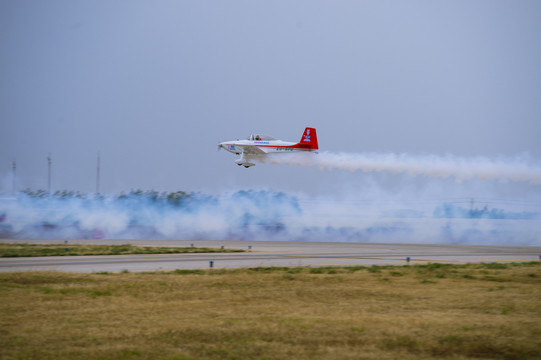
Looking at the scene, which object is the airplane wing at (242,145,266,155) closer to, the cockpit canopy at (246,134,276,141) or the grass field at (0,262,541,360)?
the cockpit canopy at (246,134,276,141)

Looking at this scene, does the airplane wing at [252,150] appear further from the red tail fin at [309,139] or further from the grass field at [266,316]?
the grass field at [266,316]

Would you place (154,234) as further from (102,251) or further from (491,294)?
(491,294)

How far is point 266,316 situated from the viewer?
1717 cm

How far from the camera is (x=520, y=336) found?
14820mm

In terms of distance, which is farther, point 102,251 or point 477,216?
point 477,216

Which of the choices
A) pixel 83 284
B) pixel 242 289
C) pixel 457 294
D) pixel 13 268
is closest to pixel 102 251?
pixel 13 268

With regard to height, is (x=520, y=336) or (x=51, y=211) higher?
(x=51, y=211)

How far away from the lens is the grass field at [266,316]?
532 inches

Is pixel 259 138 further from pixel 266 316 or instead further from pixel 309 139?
pixel 266 316

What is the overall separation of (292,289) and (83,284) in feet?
29.1

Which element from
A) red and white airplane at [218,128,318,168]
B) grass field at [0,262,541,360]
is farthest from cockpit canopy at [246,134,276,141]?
grass field at [0,262,541,360]

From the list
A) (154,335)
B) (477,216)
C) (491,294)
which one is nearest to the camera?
(154,335)

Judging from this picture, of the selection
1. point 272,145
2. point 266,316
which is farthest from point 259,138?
point 266,316

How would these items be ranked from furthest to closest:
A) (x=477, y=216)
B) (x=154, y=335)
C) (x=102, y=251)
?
(x=477, y=216) < (x=102, y=251) < (x=154, y=335)
